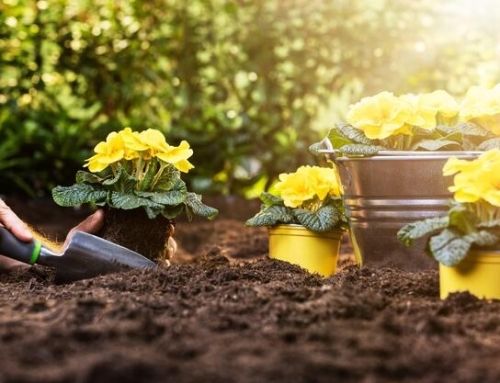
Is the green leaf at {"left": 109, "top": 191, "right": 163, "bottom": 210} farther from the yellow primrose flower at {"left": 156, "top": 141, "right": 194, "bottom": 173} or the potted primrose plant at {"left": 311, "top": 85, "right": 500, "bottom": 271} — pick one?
the potted primrose plant at {"left": 311, "top": 85, "right": 500, "bottom": 271}

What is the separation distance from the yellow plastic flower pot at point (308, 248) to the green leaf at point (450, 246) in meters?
0.77

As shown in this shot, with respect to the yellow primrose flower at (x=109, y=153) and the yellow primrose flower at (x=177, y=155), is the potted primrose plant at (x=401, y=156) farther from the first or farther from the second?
the yellow primrose flower at (x=109, y=153)

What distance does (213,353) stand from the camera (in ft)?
5.06

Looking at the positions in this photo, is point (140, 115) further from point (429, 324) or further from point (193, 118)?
point (429, 324)

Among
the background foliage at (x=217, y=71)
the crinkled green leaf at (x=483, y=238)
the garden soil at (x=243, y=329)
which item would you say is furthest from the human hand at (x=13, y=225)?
the background foliage at (x=217, y=71)

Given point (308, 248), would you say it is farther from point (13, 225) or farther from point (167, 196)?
point (13, 225)

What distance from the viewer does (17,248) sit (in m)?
2.58

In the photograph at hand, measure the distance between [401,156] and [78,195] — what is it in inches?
Answer: 43.9

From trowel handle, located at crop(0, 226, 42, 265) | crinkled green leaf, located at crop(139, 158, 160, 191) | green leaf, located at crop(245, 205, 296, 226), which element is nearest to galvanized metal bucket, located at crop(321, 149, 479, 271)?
green leaf, located at crop(245, 205, 296, 226)

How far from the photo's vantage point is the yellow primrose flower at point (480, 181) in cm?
213

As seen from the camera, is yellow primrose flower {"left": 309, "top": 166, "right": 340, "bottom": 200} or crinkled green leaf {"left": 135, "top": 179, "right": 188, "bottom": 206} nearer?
crinkled green leaf {"left": 135, "top": 179, "right": 188, "bottom": 206}

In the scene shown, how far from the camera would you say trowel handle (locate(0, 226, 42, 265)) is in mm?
2582

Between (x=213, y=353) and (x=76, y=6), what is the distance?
4.47 meters

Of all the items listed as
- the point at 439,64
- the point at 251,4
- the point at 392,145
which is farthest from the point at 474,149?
the point at 251,4
